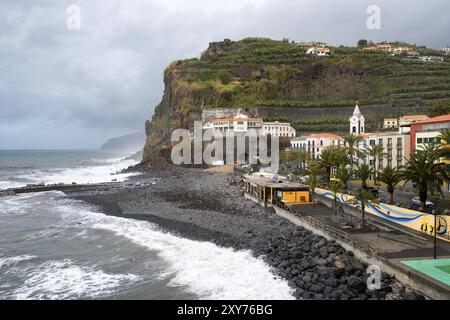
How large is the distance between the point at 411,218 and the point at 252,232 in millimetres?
9537

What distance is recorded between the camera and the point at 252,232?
23.1m

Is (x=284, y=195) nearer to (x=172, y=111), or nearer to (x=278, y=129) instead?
(x=278, y=129)

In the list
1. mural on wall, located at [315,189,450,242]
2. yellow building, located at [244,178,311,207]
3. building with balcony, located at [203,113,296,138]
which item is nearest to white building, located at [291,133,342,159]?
building with balcony, located at [203,113,296,138]

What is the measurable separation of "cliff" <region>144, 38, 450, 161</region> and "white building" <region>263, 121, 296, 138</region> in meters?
3.08

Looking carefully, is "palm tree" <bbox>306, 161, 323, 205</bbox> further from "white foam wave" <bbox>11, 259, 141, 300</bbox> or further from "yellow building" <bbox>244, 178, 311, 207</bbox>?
"white foam wave" <bbox>11, 259, 141, 300</bbox>

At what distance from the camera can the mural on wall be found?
1717 cm

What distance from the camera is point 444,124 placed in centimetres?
3117

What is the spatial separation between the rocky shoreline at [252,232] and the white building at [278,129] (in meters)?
29.7

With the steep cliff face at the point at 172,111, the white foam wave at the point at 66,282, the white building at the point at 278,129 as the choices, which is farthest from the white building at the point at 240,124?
the white foam wave at the point at 66,282

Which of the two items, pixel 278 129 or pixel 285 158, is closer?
pixel 285 158

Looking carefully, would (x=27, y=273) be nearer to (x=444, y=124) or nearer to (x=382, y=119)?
(x=444, y=124)

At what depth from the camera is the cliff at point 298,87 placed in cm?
7838

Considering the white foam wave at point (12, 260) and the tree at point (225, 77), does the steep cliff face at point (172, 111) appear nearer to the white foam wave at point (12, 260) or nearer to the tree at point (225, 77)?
the tree at point (225, 77)

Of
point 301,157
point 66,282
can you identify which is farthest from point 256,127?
point 66,282
